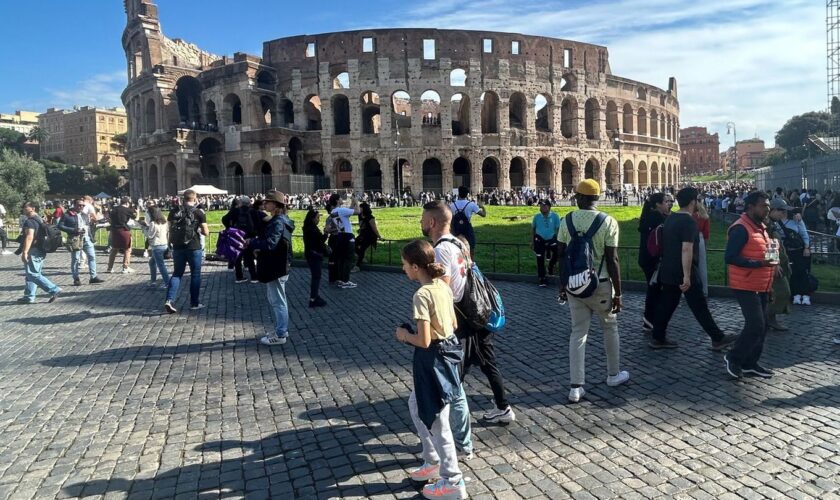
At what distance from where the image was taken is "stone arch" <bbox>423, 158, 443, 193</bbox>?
42.7 meters

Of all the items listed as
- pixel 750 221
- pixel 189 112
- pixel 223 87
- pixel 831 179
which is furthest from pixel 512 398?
pixel 189 112

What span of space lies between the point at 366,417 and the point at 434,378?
1.34 metres

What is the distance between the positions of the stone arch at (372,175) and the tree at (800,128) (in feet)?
199

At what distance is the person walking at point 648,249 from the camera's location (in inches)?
249

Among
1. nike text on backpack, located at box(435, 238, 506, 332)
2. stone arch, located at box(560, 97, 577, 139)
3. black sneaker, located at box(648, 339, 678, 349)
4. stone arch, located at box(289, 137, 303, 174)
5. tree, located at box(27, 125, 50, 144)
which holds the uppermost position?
tree, located at box(27, 125, 50, 144)

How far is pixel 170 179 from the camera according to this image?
4278cm

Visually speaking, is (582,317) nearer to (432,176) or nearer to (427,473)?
(427,473)

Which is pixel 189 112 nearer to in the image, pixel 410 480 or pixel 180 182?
pixel 180 182

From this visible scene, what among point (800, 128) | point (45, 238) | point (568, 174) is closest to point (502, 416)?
point (45, 238)

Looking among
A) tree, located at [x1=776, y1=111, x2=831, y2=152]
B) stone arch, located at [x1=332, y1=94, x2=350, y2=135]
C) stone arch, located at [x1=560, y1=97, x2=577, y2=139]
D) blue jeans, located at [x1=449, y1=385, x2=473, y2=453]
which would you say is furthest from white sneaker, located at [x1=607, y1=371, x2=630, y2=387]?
Result: tree, located at [x1=776, y1=111, x2=831, y2=152]

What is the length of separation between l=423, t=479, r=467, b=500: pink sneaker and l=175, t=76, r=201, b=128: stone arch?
152 feet

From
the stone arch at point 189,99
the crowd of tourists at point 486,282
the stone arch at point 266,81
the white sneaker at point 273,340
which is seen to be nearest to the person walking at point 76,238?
the crowd of tourists at point 486,282

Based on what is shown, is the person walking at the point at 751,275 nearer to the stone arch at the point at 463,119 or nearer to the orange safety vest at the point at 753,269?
the orange safety vest at the point at 753,269

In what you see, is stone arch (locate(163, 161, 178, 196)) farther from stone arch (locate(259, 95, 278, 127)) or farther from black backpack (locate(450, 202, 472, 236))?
black backpack (locate(450, 202, 472, 236))
